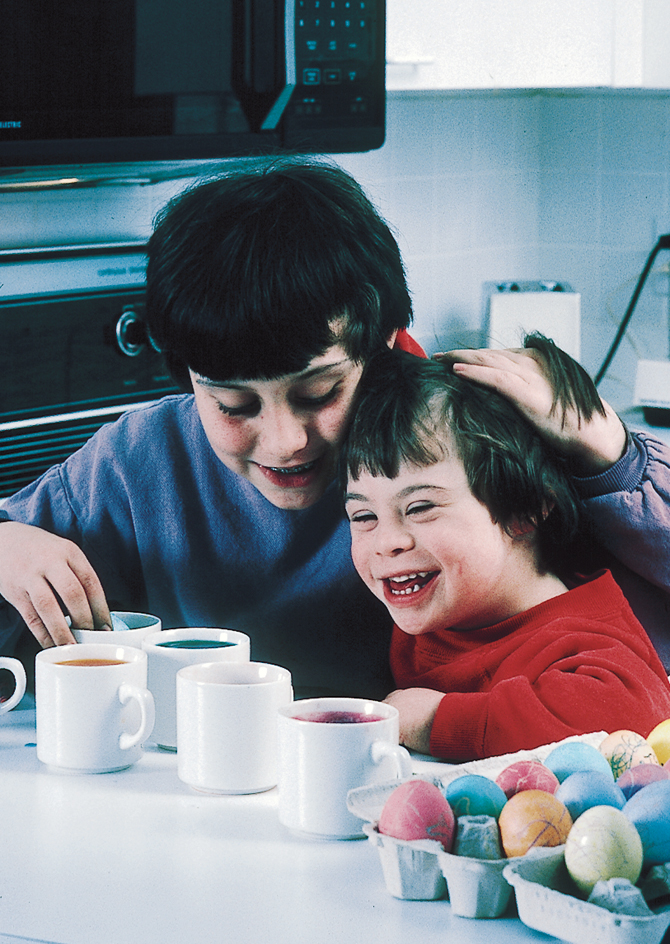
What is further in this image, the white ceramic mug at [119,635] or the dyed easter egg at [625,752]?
the white ceramic mug at [119,635]

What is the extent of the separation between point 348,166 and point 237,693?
149 centimetres

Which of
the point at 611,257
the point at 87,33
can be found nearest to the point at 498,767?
the point at 87,33

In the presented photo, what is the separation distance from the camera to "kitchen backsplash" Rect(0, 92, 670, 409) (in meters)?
2.44

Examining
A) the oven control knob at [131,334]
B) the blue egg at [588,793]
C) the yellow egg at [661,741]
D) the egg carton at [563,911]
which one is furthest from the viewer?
the oven control knob at [131,334]

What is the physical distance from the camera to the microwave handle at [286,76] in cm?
133

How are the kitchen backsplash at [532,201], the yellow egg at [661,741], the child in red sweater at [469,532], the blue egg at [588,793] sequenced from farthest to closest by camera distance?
1. the kitchen backsplash at [532,201]
2. the child in red sweater at [469,532]
3. the yellow egg at [661,741]
4. the blue egg at [588,793]

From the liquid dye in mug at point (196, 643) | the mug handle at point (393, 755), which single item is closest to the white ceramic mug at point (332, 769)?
the mug handle at point (393, 755)

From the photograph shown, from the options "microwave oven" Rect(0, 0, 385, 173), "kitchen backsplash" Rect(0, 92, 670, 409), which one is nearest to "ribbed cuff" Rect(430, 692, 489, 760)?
"microwave oven" Rect(0, 0, 385, 173)

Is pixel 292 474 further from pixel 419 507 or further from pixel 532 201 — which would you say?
pixel 532 201

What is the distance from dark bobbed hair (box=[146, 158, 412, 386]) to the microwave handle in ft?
0.48

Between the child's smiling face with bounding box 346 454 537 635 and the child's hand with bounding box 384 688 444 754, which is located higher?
the child's smiling face with bounding box 346 454 537 635

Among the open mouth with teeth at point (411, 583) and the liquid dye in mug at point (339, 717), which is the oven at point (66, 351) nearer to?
the open mouth with teeth at point (411, 583)

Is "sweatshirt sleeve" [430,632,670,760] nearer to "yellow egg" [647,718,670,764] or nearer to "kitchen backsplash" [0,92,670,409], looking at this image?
"yellow egg" [647,718,670,764]

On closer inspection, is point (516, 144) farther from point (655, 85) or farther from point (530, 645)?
point (530, 645)
